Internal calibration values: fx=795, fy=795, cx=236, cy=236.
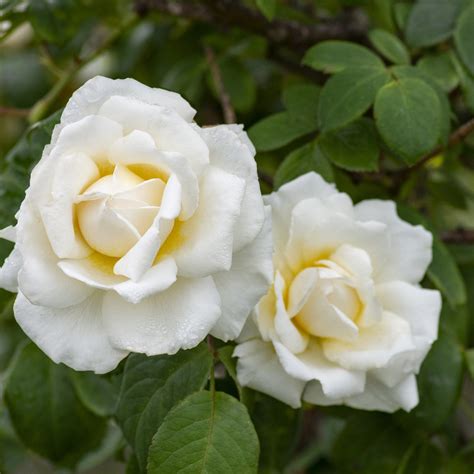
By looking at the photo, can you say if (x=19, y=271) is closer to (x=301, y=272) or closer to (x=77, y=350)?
(x=77, y=350)

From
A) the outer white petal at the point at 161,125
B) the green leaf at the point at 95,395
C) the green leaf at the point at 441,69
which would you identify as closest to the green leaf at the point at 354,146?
the green leaf at the point at 441,69

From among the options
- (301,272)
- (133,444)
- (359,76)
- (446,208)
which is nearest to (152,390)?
(133,444)

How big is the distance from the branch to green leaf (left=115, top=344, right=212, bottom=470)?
0.49m

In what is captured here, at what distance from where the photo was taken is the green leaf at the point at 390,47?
77 cm

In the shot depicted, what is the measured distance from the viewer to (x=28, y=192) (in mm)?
508

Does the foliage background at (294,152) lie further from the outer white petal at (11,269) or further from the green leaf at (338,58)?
the outer white petal at (11,269)

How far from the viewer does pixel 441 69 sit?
0.81 metres

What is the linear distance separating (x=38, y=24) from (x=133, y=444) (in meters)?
0.47

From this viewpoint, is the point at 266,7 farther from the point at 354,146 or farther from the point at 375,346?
the point at 375,346

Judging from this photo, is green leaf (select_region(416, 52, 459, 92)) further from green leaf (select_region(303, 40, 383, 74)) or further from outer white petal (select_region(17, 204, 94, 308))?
outer white petal (select_region(17, 204, 94, 308))

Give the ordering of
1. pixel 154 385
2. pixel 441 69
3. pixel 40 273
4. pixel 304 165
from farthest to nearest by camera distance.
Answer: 1. pixel 441 69
2. pixel 304 165
3. pixel 154 385
4. pixel 40 273

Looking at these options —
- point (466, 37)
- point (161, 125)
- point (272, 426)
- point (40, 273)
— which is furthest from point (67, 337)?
point (466, 37)

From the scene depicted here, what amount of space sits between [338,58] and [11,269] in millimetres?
377

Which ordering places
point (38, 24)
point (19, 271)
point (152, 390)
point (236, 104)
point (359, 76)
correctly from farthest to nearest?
point (236, 104)
point (38, 24)
point (359, 76)
point (152, 390)
point (19, 271)
